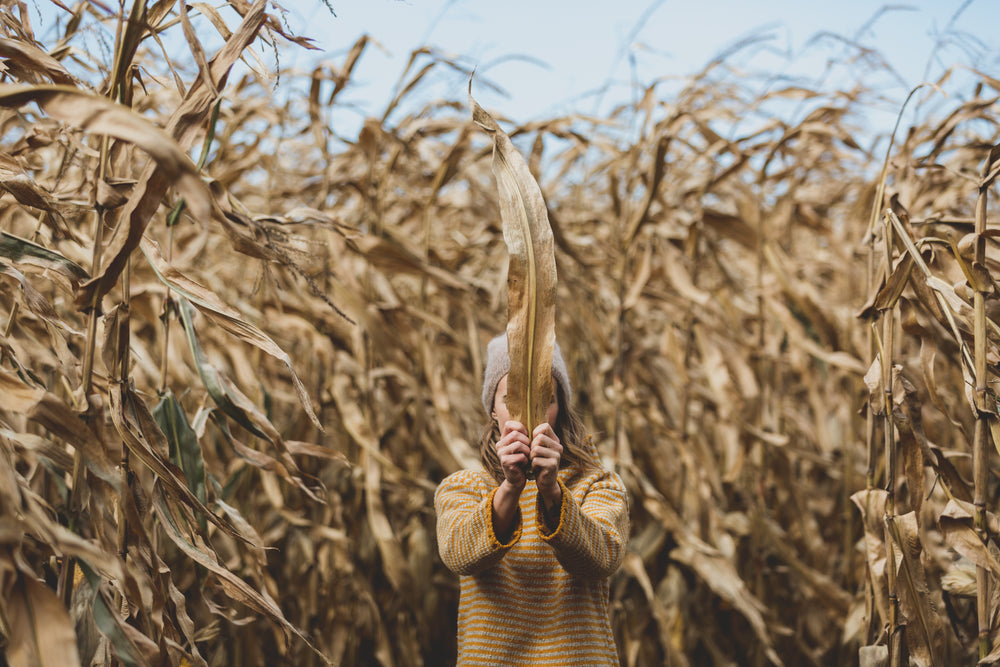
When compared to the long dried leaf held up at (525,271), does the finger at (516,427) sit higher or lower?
lower

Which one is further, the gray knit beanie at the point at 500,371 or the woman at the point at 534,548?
the gray knit beanie at the point at 500,371

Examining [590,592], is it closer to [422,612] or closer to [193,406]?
[422,612]

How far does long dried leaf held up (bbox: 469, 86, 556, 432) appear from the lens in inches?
30.3

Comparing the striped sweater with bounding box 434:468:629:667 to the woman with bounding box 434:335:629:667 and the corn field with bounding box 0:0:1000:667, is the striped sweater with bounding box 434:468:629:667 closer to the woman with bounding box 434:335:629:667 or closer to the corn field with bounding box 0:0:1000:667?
the woman with bounding box 434:335:629:667

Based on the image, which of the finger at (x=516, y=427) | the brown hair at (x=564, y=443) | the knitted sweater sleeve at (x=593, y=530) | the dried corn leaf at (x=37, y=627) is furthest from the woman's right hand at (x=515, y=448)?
the dried corn leaf at (x=37, y=627)

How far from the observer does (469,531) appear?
1.03m

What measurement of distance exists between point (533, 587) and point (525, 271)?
56 cm

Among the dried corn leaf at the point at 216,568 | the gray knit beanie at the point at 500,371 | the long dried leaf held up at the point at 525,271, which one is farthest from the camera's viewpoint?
the gray knit beanie at the point at 500,371

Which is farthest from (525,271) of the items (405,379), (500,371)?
(405,379)

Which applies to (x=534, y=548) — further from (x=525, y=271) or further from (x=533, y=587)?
(x=525, y=271)

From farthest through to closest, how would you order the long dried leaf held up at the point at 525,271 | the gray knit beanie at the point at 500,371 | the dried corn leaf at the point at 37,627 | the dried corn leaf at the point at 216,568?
the gray knit beanie at the point at 500,371
the dried corn leaf at the point at 216,568
the long dried leaf held up at the point at 525,271
the dried corn leaf at the point at 37,627

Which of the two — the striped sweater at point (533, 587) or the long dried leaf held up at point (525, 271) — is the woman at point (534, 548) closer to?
the striped sweater at point (533, 587)

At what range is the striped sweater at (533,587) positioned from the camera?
1.05 metres

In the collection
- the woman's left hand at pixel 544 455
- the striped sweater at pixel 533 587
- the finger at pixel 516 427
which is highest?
the finger at pixel 516 427
